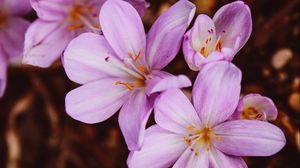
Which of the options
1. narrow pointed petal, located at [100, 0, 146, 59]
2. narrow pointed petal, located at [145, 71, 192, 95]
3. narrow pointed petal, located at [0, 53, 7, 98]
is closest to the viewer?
narrow pointed petal, located at [145, 71, 192, 95]

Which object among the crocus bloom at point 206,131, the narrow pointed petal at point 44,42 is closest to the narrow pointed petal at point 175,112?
the crocus bloom at point 206,131

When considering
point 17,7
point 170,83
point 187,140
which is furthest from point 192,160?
point 17,7

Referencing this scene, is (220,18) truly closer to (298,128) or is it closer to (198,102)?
(198,102)

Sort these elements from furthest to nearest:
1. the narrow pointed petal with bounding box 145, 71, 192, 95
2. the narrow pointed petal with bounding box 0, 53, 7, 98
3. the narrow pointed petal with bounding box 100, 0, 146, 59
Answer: the narrow pointed petal with bounding box 0, 53, 7, 98 → the narrow pointed petal with bounding box 100, 0, 146, 59 → the narrow pointed petal with bounding box 145, 71, 192, 95

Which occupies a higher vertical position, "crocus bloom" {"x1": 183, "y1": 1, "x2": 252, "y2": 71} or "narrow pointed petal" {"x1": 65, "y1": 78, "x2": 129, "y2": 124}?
"crocus bloom" {"x1": 183, "y1": 1, "x2": 252, "y2": 71}

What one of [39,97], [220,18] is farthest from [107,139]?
[220,18]

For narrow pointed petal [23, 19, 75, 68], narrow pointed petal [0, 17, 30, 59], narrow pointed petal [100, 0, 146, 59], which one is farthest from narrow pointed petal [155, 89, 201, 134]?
narrow pointed petal [0, 17, 30, 59]

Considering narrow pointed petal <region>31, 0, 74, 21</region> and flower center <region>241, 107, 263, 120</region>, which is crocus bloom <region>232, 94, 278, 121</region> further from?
narrow pointed petal <region>31, 0, 74, 21</region>
